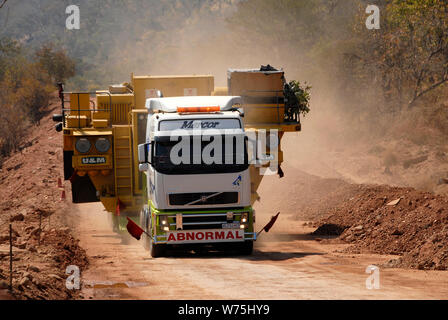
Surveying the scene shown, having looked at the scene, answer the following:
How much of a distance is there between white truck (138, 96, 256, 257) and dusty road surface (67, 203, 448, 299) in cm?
61

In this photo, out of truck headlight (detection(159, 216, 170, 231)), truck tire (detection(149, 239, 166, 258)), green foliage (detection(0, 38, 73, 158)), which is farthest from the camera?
green foliage (detection(0, 38, 73, 158))

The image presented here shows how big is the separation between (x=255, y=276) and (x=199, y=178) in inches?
119

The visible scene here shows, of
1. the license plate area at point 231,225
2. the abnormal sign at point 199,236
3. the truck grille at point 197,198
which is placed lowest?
the abnormal sign at point 199,236

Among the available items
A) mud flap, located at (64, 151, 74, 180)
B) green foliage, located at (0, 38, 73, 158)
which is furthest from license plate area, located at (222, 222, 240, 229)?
green foliage, located at (0, 38, 73, 158)

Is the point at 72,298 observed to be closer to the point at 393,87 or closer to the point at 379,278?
the point at 379,278

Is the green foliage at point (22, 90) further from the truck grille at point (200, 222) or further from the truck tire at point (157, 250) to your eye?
the truck grille at point (200, 222)

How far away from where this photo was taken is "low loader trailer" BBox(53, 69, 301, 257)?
15.5 meters

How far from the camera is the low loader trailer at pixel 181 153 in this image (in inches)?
610

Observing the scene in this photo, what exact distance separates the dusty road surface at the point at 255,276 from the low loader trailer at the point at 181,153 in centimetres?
75

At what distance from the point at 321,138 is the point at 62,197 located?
22.7 meters

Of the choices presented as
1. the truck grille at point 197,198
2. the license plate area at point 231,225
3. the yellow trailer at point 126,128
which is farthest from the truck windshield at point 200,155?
the yellow trailer at point 126,128

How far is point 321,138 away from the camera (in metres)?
45.9

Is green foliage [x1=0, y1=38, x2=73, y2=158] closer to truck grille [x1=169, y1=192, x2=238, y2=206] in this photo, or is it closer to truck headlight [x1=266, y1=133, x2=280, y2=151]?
truck headlight [x1=266, y1=133, x2=280, y2=151]

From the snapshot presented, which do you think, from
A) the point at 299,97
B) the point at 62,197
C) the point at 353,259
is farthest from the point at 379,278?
the point at 62,197
